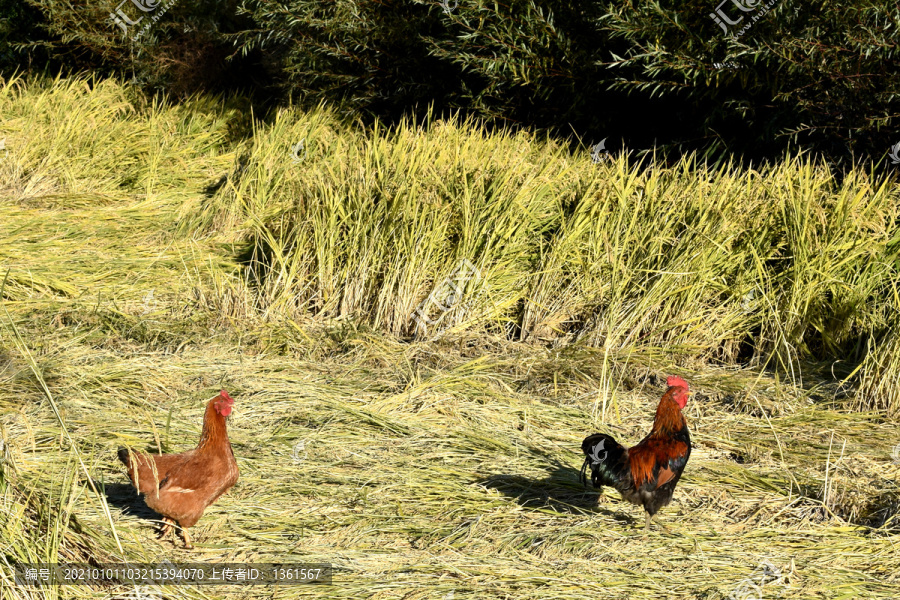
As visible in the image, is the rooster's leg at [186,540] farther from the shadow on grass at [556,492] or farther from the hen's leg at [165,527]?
the shadow on grass at [556,492]

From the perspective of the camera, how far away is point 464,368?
4.69 m

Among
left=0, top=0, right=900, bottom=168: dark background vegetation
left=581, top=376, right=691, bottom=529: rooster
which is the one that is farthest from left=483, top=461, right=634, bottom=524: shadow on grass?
left=0, top=0, right=900, bottom=168: dark background vegetation

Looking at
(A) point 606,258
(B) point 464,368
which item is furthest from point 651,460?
(A) point 606,258

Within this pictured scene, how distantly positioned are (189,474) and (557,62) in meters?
5.39

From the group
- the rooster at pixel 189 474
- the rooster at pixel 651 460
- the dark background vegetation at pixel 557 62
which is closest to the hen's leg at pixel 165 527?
the rooster at pixel 189 474

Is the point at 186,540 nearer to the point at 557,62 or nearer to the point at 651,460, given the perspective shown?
the point at 651,460

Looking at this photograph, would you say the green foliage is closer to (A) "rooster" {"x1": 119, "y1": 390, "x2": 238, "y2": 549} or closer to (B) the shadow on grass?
(B) the shadow on grass

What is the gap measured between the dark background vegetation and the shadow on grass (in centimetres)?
324

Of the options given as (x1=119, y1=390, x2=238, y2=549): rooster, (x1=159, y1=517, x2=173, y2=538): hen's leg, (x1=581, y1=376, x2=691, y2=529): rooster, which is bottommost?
(x1=159, y1=517, x2=173, y2=538): hen's leg

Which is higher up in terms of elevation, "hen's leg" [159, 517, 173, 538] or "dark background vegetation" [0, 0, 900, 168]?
"dark background vegetation" [0, 0, 900, 168]

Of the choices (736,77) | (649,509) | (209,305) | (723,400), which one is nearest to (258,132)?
(209,305)

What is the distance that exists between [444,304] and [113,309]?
75.8 inches

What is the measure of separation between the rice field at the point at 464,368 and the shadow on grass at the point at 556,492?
1cm

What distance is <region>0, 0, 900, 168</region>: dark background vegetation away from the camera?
604 centimetres
